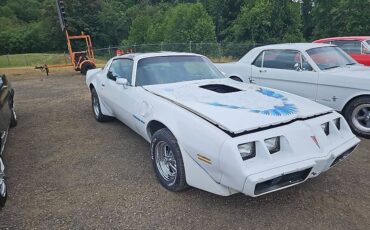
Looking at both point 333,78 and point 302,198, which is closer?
point 302,198

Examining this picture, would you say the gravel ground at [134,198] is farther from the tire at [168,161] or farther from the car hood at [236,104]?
the car hood at [236,104]

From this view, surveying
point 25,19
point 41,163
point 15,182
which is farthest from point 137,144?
→ point 25,19

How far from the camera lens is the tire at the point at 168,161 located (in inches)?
132

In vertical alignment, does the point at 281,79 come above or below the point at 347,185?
above

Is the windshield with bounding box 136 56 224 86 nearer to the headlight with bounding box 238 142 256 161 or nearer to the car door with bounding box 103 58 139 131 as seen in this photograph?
the car door with bounding box 103 58 139 131

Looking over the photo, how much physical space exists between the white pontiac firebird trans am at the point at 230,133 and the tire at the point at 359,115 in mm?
1958

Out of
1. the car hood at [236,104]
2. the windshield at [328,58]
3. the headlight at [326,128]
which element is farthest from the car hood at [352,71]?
the headlight at [326,128]

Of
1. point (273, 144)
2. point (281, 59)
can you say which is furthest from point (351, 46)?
point (273, 144)

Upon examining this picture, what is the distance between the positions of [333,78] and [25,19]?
90657mm

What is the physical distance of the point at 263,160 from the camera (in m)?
2.85

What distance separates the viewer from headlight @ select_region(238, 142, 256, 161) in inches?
114

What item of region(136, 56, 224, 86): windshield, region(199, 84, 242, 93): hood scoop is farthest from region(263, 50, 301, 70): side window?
region(199, 84, 242, 93): hood scoop

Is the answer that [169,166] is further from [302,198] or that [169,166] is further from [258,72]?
[258,72]

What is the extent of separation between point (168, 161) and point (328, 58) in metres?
4.14
